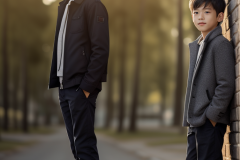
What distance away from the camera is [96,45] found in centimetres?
409

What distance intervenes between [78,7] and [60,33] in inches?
13.1

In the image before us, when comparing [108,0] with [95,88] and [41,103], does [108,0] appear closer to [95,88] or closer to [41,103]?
[95,88]

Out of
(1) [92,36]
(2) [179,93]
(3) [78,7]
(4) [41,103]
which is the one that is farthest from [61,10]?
(4) [41,103]

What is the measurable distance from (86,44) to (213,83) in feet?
4.47

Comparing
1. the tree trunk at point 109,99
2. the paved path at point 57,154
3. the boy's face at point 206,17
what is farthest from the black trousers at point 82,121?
the tree trunk at point 109,99

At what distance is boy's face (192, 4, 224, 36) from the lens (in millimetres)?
3934

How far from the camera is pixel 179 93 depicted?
75.0ft

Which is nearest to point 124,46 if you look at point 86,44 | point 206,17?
point 86,44

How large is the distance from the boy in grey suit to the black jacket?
0.93 meters

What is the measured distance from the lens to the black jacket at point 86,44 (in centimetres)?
403

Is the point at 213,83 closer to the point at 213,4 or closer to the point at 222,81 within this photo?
the point at 222,81

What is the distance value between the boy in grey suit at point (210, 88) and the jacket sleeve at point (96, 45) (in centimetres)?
92

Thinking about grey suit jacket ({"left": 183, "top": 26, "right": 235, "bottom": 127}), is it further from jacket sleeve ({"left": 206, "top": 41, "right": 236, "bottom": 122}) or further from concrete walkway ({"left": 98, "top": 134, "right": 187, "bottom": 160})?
concrete walkway ({"left": 98, "top": 134, "right": 187, "bottom": 160})

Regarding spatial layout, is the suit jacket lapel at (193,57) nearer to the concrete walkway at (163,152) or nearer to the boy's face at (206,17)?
the boy's face at (206,17)
